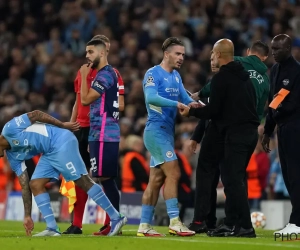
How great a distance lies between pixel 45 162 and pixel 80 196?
3.48 ft

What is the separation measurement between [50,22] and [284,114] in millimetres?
14369

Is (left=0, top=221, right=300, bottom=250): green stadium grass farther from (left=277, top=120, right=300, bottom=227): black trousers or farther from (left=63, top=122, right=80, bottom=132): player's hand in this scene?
(left=63, top=122, right=80, bottom=132): player's hand

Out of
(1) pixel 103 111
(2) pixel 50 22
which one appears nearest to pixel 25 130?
(1) pixel 103 111

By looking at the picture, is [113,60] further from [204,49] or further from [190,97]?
[190,97]

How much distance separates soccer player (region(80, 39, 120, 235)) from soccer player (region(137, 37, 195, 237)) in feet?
1.65

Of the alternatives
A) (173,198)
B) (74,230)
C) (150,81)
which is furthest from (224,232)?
(74,230)

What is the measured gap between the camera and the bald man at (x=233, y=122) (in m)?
11.1

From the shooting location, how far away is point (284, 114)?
1157 cm

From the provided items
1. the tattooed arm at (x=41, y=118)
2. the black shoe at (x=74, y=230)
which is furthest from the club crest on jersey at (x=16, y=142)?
the black shoe at (x=74, y=230)

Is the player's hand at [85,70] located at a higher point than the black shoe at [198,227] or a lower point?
higher

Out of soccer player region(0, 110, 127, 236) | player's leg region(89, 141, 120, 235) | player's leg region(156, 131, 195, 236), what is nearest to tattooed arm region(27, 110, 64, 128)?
soccer player region(0, 110, 127, 236)

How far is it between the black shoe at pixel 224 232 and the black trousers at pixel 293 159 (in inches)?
27.6

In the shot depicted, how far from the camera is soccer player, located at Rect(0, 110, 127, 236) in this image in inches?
450

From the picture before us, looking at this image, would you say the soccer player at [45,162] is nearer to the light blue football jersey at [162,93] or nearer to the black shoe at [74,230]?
the black shoe at [74,230]
